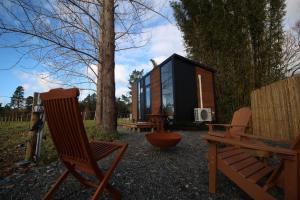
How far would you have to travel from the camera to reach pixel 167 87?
816cm

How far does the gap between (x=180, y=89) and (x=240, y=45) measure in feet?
16.5

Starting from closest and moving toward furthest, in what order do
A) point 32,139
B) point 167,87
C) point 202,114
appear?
point 32,139
point 202,114
point 167,87

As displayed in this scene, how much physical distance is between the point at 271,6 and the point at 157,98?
7.69 metres

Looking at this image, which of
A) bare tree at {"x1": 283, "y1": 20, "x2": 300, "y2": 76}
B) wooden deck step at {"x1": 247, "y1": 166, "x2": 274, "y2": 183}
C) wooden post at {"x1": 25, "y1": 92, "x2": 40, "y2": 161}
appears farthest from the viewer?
bare tree at {"x1": 283, "y1": 20, "x2": 300, "y2": 76}

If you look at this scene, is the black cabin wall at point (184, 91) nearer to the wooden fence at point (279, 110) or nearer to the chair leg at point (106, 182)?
the wooden fence at point (279, 110)

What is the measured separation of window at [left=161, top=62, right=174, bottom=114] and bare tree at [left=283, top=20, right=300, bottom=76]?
21.4ft

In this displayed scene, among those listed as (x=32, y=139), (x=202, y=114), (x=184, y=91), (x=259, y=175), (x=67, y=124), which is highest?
(x=184, y=91)

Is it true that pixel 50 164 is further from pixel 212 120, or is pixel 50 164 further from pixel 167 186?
pixel 212 120

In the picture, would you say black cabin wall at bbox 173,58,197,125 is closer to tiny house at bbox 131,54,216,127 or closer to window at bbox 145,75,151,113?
tiny house at bbox 131,54,216,127

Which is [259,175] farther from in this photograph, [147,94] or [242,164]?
[147,94]

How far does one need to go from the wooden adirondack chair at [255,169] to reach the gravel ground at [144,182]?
271mm

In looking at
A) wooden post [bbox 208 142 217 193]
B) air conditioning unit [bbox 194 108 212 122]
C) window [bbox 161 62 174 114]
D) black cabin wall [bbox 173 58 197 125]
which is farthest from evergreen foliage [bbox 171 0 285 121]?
wooden post [bbox 208 142 217 193]

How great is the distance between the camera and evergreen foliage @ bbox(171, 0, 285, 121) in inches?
385

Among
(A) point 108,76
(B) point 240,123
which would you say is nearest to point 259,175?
(B) point 240,123
